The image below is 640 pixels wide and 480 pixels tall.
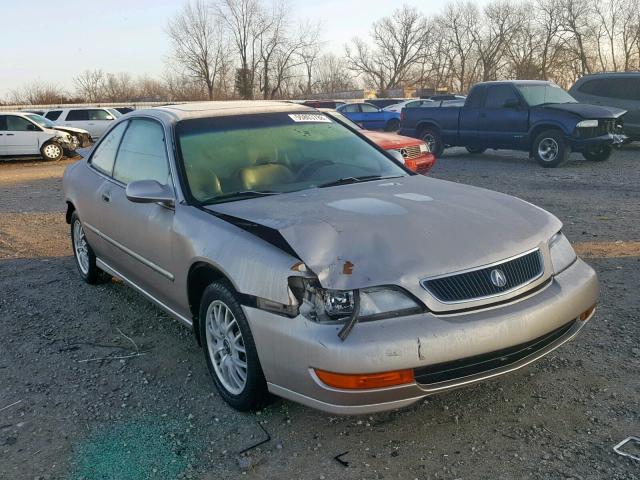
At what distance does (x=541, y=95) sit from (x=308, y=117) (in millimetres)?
10156

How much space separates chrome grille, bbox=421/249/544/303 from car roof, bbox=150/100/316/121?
2.17 meters

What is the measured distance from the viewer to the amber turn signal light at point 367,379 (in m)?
2.42

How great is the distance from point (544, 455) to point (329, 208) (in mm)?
1564

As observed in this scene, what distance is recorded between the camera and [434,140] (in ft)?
49.4

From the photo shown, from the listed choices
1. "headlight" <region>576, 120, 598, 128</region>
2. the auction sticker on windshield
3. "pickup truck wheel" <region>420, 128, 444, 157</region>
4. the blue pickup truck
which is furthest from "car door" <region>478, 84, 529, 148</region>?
the auction sticker on windshield

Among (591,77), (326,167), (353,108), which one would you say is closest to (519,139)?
(591,77)

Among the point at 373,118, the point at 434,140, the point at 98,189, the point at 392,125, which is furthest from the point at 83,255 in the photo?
the point at 392,125

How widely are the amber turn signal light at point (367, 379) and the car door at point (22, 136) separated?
19.1m

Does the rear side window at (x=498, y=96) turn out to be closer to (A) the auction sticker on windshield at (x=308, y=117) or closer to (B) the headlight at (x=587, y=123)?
(B) the headlight at (x=587, y=123)

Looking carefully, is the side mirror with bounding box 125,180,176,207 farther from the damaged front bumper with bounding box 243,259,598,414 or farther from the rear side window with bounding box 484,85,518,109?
the rear side window with bounding box 484,85,518,109

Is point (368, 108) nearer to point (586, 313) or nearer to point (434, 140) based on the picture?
point (434, 140)

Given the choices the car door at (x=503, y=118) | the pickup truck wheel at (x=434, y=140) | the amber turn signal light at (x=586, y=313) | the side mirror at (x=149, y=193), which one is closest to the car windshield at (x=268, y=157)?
the side mirror at (x=149, y=193)

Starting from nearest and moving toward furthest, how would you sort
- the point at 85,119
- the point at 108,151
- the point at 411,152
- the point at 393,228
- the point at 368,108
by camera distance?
the point at 393,228
the point at 108,151
the point at 411,152
the point at 85,119
the point at 368,108

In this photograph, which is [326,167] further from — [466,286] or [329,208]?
[466,286]
